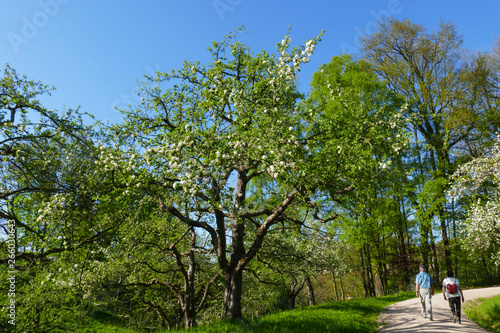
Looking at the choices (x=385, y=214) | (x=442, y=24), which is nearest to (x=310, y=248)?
(x=385, y=214)

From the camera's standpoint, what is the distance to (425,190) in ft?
83.7

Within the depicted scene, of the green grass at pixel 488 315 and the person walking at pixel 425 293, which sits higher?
the person walking at pixel 425 293

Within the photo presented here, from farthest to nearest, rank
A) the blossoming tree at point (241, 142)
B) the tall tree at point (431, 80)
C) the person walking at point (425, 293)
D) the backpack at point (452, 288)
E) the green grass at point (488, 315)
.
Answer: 1. the tall tree at point (431, 80)
2. the person walking at point (425, 293)
3. the backpack at point (452, 288)
4. the green grass at point (488, 315)
5. the blossoming tree at point (241, 142)

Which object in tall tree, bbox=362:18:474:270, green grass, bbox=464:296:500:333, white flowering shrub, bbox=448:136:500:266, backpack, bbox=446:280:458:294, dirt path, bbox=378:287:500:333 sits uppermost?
tall tree, bbox=362:18:474:270

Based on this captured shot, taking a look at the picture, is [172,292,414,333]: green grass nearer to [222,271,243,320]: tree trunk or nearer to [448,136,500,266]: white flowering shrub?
[222,271,243,320]: tree trunk

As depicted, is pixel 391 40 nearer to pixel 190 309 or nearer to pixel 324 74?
pixel 324 74

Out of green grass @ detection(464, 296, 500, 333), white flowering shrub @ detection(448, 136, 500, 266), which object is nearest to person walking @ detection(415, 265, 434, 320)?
green grass @ detection(464, 296, 500, 333)

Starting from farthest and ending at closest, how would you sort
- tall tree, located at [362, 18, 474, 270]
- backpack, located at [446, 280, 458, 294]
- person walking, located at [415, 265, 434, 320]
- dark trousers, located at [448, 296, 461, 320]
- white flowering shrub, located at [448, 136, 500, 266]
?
1. tall tree, located at [362, 18, 474, 270]
2. white flowering shrub, located at [448, 136, 500, 266]
3. person walking, located at [415, 265, 434, 320]
4. backpack, located at [446, 280, 458, 294]
5. dark trousers, located at [448, 296, 461, 320]

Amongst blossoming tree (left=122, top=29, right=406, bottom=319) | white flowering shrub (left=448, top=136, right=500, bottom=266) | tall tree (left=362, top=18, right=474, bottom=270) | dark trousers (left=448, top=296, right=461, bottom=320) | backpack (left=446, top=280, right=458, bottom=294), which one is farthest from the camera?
tall tree (left=362, top=18, right=474, bottom=270)

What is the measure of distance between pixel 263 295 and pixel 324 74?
2134 centimetres

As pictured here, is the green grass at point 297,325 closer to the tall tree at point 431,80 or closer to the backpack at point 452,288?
Answer: the backpack at point 452,288

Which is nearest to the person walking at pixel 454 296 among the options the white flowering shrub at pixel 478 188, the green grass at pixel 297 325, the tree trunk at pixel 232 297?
the green grass at pixel 297 325

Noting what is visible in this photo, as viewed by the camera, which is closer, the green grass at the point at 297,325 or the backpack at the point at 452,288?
the green grass at the point at 297,325

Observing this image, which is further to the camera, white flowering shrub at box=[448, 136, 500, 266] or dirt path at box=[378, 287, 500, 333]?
white flowering shrub at box=[448, 136, 500, 266]
